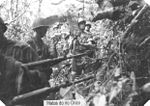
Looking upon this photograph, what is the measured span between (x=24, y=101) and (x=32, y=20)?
42cm

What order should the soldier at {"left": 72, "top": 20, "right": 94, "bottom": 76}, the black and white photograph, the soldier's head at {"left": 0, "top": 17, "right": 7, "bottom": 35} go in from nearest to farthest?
the black and white photograph, the soldier at {"left": 72, "top": 20, "right": 94, "bottom": 76}, the soldier's head at {"left": 0, "top": 17, "right": 7, "bottom": 35}

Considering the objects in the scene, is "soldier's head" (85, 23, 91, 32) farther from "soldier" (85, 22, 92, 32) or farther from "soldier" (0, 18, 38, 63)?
"soldier" (0, 18, 38, 63)

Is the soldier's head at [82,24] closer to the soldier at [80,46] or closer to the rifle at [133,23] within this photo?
the soldier at [80,46]

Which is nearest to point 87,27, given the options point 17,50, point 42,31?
point 42,31

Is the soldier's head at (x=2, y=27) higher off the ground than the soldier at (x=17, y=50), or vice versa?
the soldier's head at (x=2, y=27)

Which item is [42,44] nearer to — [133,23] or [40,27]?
[40,27]

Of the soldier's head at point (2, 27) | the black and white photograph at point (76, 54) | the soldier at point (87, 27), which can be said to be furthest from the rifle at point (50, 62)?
the soldier's head at point (2, 27)

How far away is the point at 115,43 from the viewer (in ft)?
6.50

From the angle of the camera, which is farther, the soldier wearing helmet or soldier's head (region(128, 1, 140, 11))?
the soldier wearing helmet

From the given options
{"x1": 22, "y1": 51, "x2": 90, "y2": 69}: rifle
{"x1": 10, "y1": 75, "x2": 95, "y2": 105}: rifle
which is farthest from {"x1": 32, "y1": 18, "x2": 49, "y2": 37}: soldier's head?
{"x1": 10, "y1": 75, "x2": 95, "y2": 105}: rifle

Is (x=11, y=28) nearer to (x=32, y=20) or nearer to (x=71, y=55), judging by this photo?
(x=32, y=20)

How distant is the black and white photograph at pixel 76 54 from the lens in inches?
75.6

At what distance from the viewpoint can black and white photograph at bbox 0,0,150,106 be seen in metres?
1.92

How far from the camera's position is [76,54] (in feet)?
6.70
